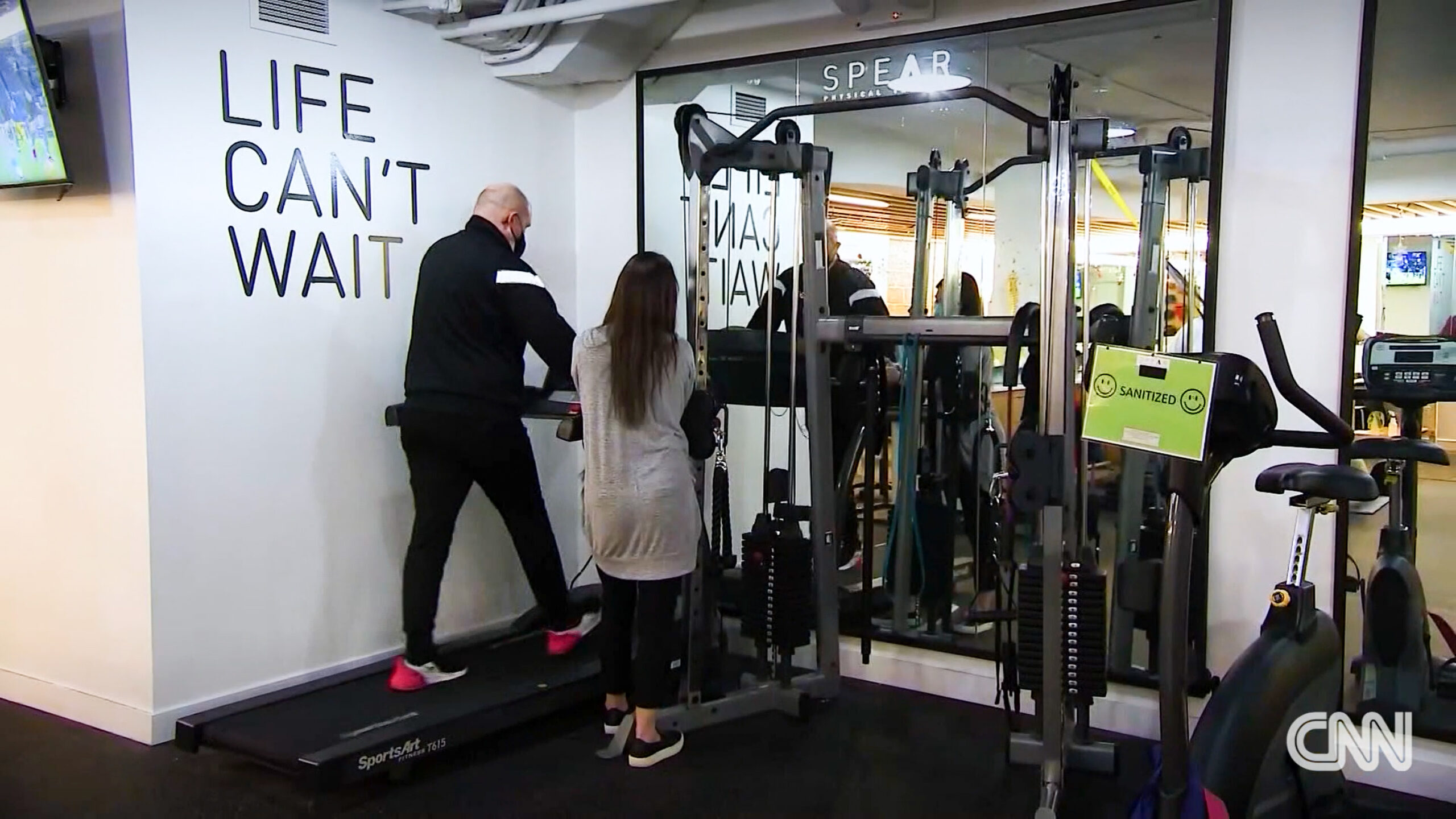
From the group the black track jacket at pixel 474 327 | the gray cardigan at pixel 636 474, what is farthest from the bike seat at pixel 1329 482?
the black track jacket at pixel 474 327

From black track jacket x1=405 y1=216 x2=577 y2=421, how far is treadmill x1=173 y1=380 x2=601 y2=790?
179mm

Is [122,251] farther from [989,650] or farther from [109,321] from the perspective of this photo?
[989,650]

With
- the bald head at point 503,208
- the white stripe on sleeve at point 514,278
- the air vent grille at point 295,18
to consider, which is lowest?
the white stripe on sleeve at point 514,278

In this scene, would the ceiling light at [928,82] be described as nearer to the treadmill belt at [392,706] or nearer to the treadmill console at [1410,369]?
the treadmill console at [1410,369]

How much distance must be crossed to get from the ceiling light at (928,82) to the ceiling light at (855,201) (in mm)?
566

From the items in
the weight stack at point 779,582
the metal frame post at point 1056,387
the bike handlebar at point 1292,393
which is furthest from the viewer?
the weight stack at point 779,582

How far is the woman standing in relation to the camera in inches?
125

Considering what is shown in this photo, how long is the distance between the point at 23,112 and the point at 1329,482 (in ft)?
12.5

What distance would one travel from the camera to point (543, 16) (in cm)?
396

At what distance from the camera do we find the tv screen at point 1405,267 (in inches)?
170

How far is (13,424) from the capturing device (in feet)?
12.5

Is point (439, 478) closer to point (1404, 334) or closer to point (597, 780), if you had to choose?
point (597, 780)

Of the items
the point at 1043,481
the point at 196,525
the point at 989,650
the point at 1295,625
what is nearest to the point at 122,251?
the point at 196,525

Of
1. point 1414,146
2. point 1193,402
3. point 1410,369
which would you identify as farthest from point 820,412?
point 1414,146
